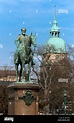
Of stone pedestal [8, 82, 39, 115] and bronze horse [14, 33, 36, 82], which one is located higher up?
bronze horse [14, 33, 36, 82]

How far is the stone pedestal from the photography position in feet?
94.7

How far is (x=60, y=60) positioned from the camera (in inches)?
2849

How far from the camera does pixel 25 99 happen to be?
95.1 ft

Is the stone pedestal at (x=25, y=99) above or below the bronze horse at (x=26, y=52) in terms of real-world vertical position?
below

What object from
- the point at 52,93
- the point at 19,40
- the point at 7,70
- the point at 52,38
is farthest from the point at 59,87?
the point at 52,38

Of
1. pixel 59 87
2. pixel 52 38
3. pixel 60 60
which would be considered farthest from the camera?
pixel 52 38

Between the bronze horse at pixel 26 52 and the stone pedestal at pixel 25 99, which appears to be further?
the bronze horse at pixel 26 52

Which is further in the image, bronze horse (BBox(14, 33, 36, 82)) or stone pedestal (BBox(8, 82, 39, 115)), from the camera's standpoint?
bronze horse (BBox(14, 33, 36, 82))

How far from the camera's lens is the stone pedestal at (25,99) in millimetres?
28859

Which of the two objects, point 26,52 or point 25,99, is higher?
point 26,52

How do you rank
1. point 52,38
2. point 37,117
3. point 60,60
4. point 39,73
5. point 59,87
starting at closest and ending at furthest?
point 37,117, point 39,73, point 59,87, point 60,60, point 52,38

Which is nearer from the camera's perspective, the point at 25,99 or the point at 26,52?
the point at 25,99

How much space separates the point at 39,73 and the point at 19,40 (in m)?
32.7

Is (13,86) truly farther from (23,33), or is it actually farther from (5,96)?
(5,96)
